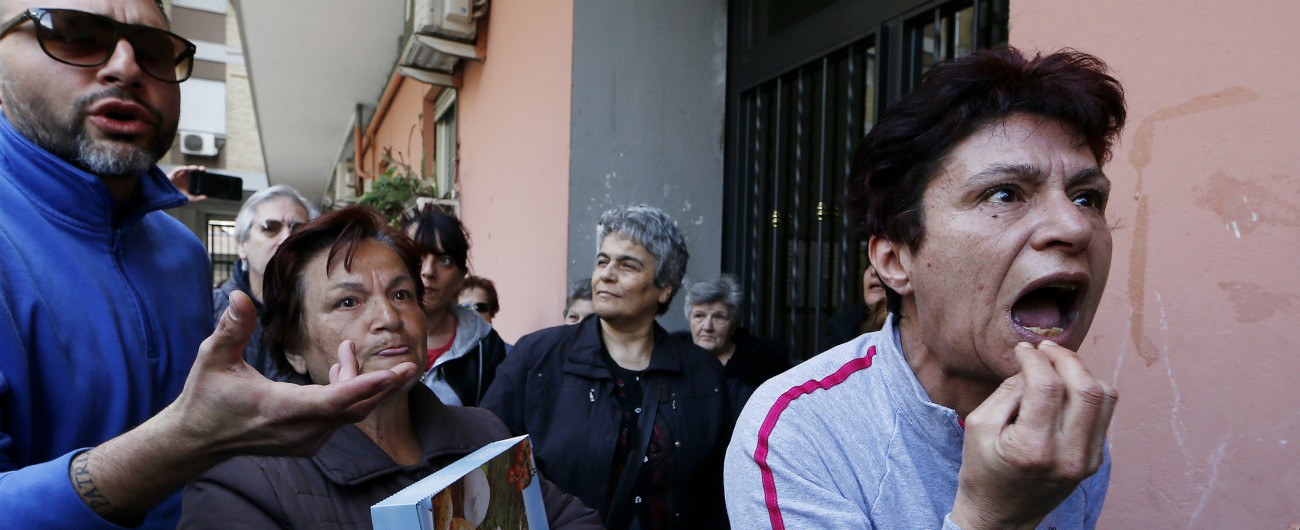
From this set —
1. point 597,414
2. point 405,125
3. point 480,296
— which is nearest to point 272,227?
point 480,296

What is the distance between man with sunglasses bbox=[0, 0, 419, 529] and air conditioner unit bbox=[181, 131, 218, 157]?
20658mm

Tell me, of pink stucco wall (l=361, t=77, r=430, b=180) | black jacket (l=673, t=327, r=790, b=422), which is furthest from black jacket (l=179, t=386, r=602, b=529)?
pink stucco wall (l=361, t=77, r=430, b=180)

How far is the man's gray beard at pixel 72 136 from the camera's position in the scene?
1.38 m

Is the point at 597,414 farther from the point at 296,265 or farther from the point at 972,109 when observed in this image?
the point at 972,109

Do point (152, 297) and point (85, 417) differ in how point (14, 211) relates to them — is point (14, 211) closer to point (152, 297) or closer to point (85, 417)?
point (152, 297)

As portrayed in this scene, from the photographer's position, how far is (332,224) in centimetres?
191

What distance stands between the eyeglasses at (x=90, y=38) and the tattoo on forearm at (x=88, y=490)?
0.74 meters

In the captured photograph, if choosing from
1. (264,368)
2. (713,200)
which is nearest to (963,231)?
(264,368)

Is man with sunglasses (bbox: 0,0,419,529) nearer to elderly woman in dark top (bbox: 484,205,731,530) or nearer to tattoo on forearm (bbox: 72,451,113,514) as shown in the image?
tattoo on forearm (bbox: 72,451,113,514)

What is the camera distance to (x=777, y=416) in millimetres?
1299

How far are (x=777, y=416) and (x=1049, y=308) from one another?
0.48 meters

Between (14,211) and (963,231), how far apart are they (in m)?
1.63

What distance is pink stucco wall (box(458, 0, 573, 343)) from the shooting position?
16.4 ft

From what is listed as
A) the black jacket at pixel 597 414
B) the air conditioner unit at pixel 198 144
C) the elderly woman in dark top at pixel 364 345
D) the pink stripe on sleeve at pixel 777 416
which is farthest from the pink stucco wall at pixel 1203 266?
the air conditioner unit at pixel 198 144
